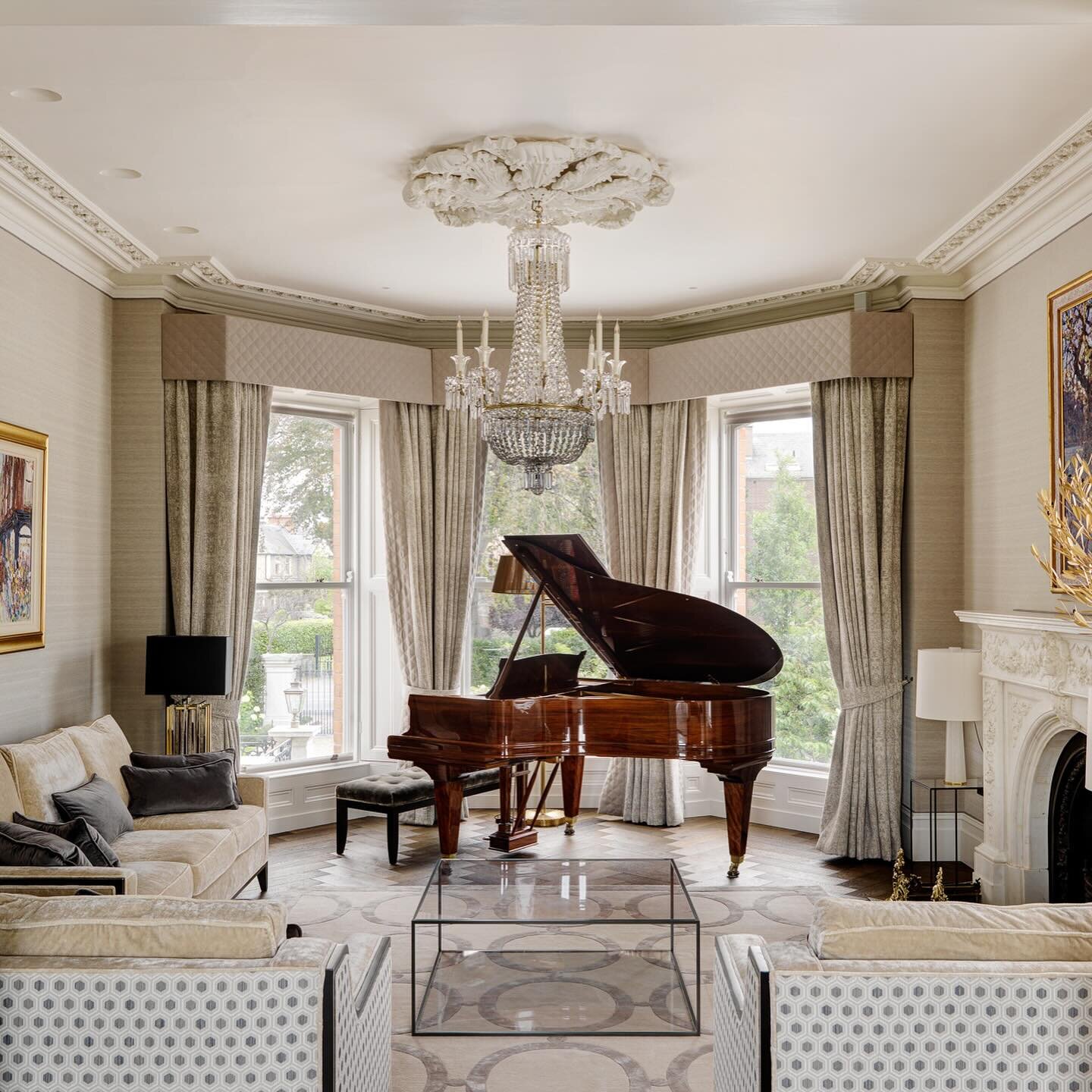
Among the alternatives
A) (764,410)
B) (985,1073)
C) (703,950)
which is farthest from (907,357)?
(985,1073)

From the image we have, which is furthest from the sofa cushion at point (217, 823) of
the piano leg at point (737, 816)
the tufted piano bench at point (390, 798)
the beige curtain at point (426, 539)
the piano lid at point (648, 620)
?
the piano leg at point (737, 816)

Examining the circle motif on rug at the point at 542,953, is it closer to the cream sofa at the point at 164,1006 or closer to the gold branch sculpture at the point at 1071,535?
the cream sofa at the point at 164,1006

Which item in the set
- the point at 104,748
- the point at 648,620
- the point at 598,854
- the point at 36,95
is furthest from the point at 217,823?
the point at 36,95

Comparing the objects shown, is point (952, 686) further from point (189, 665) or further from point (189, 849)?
point (189, 665)

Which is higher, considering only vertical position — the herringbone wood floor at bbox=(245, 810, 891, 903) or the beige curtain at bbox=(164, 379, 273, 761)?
the beige curtain at bbox=(164, 379, 273, 761)

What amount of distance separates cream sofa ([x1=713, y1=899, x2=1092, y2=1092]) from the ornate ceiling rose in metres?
3.07

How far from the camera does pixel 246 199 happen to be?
15.7 ft

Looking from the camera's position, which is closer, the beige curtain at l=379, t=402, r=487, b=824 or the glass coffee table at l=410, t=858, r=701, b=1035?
the glass coffee table at l=410, t=858, r=701, b=1035

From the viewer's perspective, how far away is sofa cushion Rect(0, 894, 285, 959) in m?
2.32

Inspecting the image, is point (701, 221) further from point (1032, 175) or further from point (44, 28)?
point (44, 28)

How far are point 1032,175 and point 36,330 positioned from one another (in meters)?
4.50

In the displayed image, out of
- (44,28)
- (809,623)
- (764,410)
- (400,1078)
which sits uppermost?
(44,28)

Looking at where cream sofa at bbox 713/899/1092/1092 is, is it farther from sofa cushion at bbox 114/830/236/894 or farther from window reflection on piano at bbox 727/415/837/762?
Answer: window reflection on piano at bbox 727/415/837/762

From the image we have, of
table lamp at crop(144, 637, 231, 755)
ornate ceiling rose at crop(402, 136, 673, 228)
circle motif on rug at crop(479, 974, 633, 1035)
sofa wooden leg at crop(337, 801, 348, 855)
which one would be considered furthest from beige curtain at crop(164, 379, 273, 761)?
circle motif on rug at crop(479, 974, 633, 1035)
